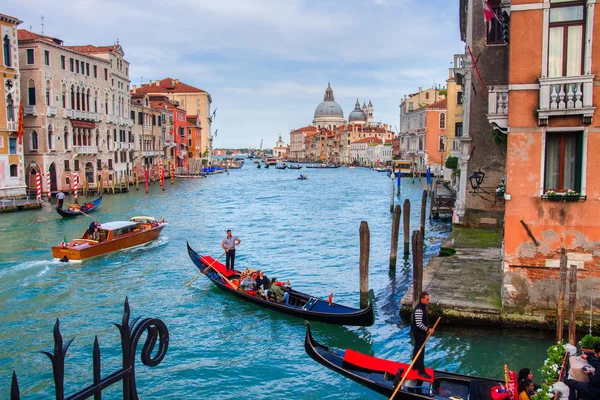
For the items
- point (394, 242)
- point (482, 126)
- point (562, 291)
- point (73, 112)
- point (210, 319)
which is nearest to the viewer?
point (562, 291)

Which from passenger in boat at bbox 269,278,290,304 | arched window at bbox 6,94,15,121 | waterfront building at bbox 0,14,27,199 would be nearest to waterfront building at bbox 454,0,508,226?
passenger in boat at bbox 269,278,290,304

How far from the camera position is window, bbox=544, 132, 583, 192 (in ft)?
27.2

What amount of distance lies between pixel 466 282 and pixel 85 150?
1199 inches

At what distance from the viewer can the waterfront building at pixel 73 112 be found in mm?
30516

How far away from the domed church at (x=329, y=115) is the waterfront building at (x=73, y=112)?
112336 mm

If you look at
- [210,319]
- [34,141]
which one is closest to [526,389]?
[210,319]

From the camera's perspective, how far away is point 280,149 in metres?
190

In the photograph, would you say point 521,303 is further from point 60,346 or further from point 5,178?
point 5,178

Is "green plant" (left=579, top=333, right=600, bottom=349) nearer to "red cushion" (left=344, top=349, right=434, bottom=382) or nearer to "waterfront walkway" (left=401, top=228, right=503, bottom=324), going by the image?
"red cushion" (left=344, top=349, right=434, bottom=382)

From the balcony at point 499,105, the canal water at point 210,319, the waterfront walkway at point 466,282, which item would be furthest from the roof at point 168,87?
the balcony at point 499,105

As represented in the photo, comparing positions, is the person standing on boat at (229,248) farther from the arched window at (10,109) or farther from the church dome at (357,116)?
the church dome at (357,116)

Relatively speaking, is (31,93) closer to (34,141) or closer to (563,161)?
(34,141)

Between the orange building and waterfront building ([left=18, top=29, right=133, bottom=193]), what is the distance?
2778cm

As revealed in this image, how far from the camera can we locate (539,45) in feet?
27.2
